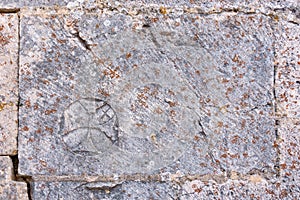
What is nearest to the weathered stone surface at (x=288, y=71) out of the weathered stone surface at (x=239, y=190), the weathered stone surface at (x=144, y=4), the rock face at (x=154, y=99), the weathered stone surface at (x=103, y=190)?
the rock face at (x=154, y=99)

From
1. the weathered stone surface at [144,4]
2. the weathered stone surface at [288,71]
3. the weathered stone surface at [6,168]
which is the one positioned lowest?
the weathered stone surface at [6,168]

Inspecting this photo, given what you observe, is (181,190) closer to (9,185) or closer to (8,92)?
(9,185)

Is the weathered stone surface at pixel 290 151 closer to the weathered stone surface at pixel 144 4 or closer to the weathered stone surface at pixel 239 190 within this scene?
the weathered stone surface at pixel 239 190

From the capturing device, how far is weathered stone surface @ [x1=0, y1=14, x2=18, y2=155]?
5.37ft

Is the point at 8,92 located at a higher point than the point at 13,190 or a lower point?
higher

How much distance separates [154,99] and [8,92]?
62 centimetres

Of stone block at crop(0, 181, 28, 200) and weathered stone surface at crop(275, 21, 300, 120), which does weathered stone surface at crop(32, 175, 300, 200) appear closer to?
stone block at crop(0, 181, 28, 200)

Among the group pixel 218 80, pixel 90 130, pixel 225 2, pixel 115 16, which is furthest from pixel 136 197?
pixel 225 2

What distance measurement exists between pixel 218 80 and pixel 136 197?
0.60 m

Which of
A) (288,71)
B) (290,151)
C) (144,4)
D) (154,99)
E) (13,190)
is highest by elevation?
(144,4)

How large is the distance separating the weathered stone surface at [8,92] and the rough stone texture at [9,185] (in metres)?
0.05

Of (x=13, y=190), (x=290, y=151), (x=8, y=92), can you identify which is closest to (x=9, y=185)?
(x=13, y=190)

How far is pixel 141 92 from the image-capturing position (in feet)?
5.33

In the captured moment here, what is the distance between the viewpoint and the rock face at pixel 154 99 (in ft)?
5.32
